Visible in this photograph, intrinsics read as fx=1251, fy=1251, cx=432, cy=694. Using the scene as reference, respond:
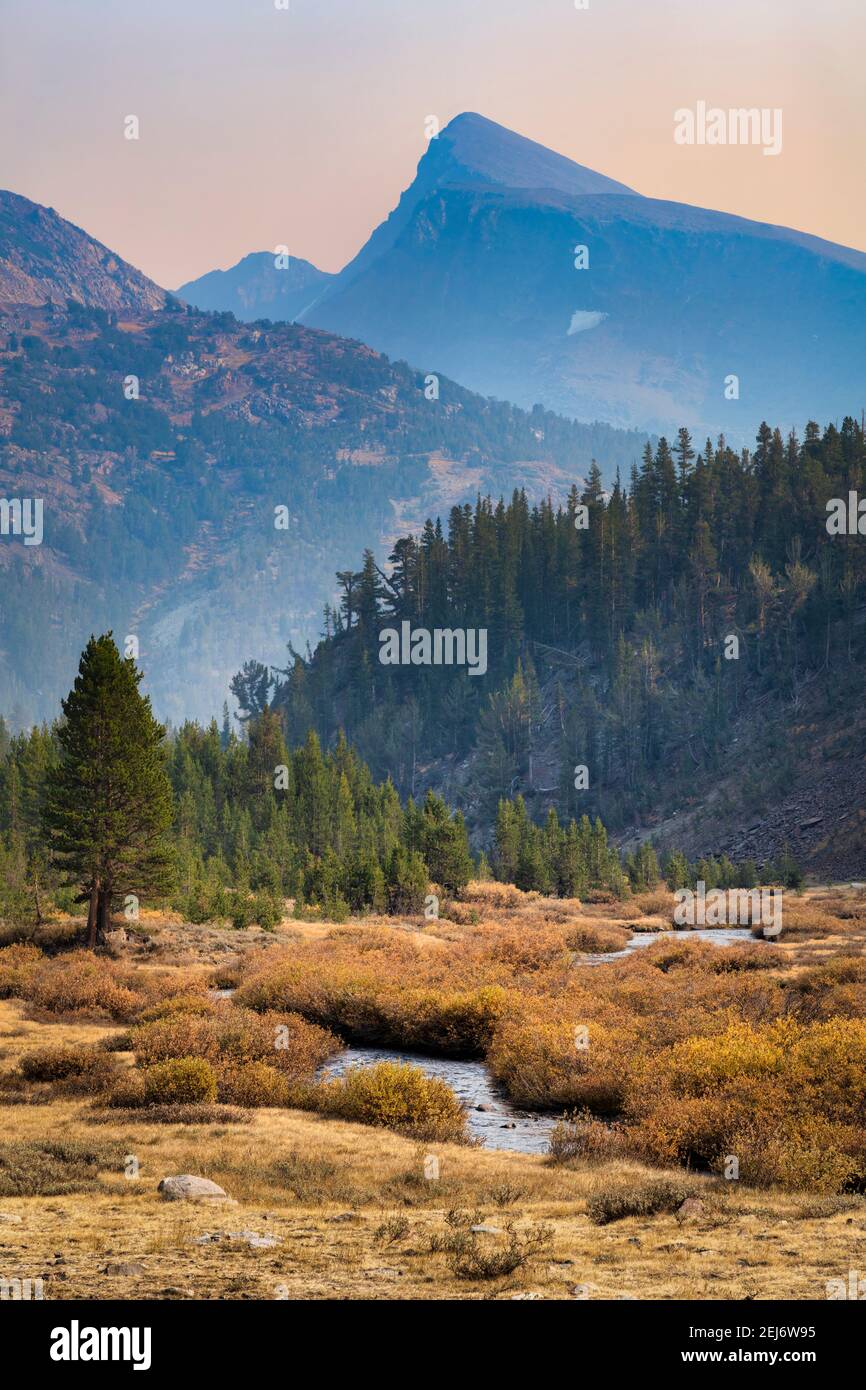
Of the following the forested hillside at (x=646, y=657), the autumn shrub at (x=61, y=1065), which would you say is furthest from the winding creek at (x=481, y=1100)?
the forested hillside at (x=646, y=657)

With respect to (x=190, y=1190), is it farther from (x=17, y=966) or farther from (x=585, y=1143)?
(x=17, y=966)

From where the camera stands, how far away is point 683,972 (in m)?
37.9

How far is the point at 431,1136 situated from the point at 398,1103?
1.27m

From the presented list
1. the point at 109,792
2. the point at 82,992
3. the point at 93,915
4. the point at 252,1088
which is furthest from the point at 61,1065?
the point at 93,915

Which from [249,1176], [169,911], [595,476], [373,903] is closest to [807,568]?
[595,476]

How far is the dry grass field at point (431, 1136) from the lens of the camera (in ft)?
44.6

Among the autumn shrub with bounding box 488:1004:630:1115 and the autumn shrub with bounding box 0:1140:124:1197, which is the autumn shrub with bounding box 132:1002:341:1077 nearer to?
the autumn shrub with bounding box 488:1004:630:1115

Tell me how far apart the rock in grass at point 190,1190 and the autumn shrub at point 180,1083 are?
643 centimetres

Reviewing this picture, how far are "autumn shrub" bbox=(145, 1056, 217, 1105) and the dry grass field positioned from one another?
3.8 inches

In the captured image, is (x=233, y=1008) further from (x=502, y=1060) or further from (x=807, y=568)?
(x=807, y=568)

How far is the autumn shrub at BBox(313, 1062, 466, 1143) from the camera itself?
23.1 m

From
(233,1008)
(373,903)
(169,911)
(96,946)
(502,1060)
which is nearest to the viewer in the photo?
(502,1060)

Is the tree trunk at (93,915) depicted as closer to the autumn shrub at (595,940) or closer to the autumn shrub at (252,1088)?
the autumn shrub at (595,940)

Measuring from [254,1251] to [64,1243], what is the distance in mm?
2380
